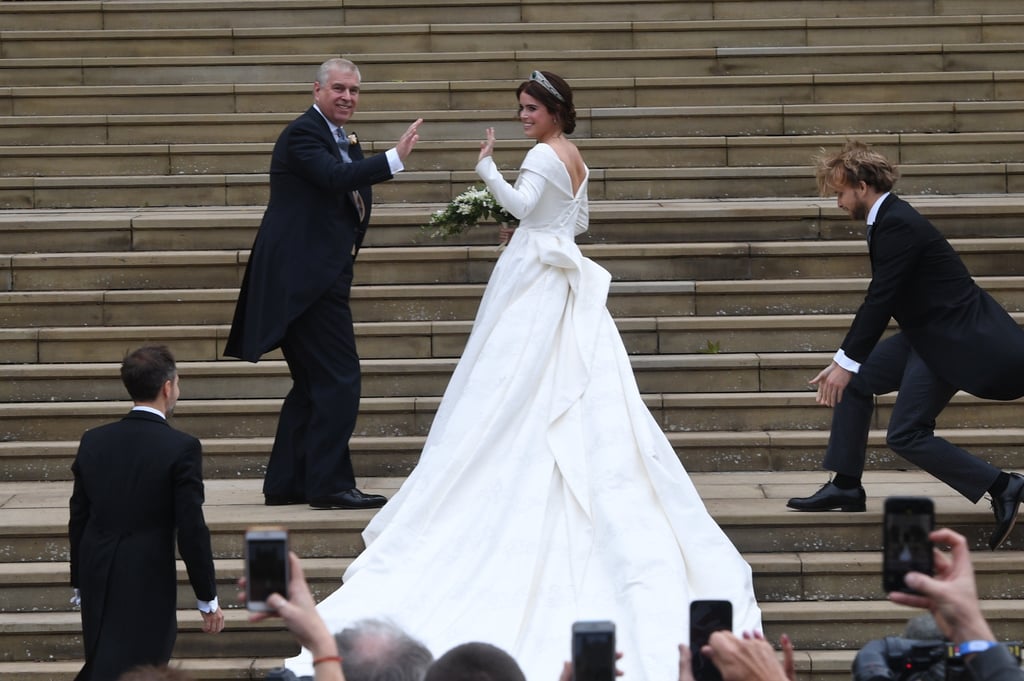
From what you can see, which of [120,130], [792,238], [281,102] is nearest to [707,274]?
[792,238]

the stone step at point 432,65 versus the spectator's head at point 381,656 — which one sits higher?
the stone step at point 432,65

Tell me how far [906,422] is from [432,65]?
576cm

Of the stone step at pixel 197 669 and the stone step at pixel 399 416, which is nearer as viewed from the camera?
the stone step at pixel 197 669

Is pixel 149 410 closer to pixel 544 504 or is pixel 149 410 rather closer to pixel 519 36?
pixel 544 504

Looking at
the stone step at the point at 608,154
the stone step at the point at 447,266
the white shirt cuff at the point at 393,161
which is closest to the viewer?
the white shirt cuff at the point at 393,161

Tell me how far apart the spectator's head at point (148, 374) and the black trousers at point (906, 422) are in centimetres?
323

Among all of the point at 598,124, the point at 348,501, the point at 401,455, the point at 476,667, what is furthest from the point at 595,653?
the point at 598,124

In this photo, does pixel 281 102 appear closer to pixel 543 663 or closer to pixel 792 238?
pixel 792 238

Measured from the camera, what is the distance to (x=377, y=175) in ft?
22.4

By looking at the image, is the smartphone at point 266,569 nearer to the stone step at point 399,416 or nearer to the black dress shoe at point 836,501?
the black dress shoe at point 836,501

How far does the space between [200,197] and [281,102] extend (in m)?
1.23

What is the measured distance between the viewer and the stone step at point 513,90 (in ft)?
35.5

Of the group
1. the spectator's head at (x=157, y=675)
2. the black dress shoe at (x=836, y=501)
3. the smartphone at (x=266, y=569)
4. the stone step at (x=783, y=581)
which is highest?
the smartphone at (x=266, y=569)

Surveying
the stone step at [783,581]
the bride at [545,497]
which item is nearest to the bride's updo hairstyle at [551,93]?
the bride at [545,497]
